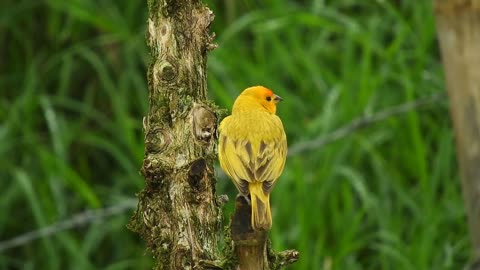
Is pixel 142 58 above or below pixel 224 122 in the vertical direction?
above

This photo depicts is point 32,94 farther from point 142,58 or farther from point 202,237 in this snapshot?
point 202,237

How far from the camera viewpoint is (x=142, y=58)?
6883 mm

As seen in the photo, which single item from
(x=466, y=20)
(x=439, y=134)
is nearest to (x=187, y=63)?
(x=466, y=20)

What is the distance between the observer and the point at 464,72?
4.40 m

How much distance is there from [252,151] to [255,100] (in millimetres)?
575

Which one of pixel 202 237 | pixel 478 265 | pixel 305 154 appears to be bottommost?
pixel 202 237

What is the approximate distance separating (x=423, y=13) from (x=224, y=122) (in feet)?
9.68

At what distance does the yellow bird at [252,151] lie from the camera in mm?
3615

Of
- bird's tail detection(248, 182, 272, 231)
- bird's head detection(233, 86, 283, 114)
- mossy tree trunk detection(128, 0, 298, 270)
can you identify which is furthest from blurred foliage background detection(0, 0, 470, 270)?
mossy tree trunk detection(128, 0, 298, 270)

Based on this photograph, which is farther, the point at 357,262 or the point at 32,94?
the point at 32,94

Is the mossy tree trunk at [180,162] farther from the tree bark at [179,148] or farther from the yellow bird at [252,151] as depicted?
the yellow bird at [252,151]

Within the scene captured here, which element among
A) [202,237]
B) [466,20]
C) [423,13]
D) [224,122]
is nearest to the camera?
[202,237]

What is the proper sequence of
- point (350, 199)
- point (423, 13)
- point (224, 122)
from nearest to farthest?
point (224, 122), point (350, 199), point (423, 13)

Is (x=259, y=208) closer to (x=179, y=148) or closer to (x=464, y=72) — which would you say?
(x=179, y=148)
